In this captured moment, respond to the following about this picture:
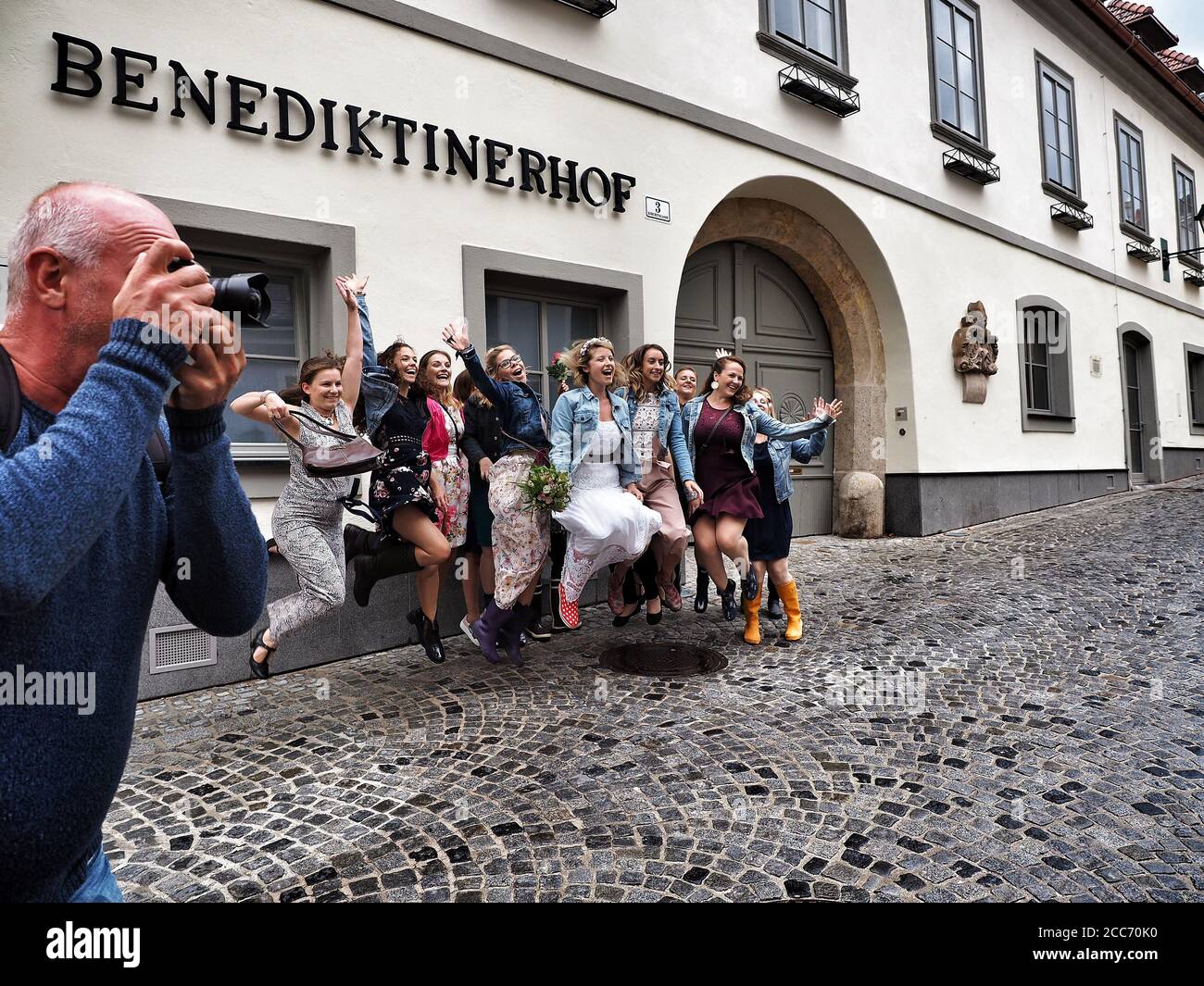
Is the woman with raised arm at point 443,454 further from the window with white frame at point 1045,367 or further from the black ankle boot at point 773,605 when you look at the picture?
the window with white frame at point 1045,367

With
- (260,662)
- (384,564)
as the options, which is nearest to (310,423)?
(384,564)

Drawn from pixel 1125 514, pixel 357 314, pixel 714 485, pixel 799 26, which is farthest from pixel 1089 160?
pixel 357 314

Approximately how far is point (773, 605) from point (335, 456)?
11.9 ft

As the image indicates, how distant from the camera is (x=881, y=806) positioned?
9.00 feet

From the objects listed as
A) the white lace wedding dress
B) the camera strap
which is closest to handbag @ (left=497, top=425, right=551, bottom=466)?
the white lace wedding dress

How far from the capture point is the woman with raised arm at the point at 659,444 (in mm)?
5277

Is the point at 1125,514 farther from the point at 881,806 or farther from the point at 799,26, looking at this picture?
the point at 881,806

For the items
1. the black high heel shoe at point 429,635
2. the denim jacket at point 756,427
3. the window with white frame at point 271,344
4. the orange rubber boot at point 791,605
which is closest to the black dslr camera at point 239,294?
the black high heel shoe at point 429,635

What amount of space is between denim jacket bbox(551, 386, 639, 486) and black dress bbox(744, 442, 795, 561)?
101cm

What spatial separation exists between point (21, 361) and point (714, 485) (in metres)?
4.60

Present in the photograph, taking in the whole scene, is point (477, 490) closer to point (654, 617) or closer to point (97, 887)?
point (654, 617)

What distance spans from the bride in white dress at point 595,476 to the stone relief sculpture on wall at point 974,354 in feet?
→ 23.5

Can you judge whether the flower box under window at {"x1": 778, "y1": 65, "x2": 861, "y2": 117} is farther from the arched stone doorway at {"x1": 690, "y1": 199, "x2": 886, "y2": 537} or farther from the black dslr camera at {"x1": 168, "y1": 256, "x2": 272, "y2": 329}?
the black dslr camera at {"x1": 168, "y1": 256, "x2": 272, "y2": 329}

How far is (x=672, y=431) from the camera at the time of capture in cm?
536
